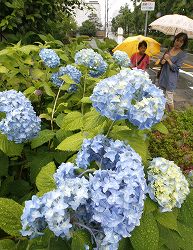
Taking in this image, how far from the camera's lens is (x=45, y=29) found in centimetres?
396

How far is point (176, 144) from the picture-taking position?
7.43ft

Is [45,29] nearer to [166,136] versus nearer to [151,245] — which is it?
[166,136]

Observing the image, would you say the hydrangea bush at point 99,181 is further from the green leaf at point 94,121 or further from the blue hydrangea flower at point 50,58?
the blue hydrangea flower at point 50,58

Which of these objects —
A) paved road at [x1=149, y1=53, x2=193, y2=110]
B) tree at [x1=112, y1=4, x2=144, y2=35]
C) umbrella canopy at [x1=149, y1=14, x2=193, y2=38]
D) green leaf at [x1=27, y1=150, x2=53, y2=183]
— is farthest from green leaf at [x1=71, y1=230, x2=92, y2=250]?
tree at [x1=112, y1=4, x2=144, y2=35]

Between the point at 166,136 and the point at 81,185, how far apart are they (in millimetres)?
1631

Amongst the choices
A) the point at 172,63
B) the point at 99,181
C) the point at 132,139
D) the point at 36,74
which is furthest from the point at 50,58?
the point at 172,63

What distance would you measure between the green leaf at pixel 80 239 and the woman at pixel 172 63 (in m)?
4.56

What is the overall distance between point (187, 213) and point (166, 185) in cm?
31

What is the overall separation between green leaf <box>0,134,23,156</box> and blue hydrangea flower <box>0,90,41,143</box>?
0.04 m

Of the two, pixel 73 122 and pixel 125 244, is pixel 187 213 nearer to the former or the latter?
pixel 125 244

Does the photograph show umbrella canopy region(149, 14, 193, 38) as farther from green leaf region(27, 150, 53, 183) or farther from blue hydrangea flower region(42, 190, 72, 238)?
blue hydrangea flower region(42, 190, 72, 238)

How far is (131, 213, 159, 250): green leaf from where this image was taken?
98 centimetres

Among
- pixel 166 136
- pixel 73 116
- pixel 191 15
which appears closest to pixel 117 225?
pixel 73 116

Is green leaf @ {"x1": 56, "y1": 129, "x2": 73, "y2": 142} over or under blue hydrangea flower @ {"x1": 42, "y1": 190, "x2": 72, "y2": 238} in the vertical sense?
under
